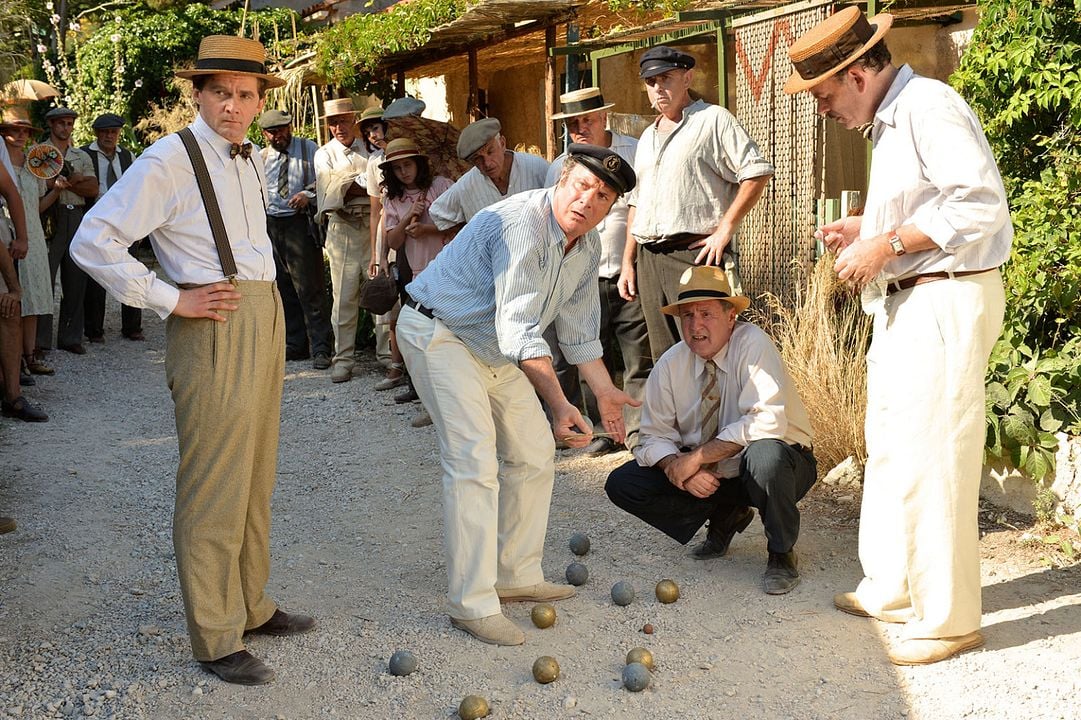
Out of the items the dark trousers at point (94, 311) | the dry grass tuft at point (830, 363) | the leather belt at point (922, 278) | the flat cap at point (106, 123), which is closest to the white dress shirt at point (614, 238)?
the dry grass tuft at point (830, 363)

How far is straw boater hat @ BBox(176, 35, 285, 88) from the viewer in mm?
3734

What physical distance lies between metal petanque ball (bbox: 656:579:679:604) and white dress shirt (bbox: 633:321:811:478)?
1.78ft

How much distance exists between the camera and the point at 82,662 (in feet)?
13.6

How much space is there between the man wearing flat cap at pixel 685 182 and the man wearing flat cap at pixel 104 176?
19.4 ft

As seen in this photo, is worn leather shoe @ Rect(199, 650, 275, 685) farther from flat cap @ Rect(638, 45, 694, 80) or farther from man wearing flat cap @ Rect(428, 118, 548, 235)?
flat cap @ Rect(638, 45, 694, 80)

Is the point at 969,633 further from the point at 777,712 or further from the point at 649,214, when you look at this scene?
the point at 649,214

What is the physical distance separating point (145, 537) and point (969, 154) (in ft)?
14.0

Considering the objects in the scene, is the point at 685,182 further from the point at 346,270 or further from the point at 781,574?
the point at 346,270

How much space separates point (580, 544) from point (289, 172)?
557 cm

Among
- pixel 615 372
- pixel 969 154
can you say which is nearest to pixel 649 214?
pixel 615 372

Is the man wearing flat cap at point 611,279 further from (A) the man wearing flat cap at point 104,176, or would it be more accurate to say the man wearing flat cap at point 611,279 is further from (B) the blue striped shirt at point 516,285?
(A) the man wearing flat cap at point 104,176

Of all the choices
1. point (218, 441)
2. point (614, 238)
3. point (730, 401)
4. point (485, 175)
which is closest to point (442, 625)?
point (218, 441)

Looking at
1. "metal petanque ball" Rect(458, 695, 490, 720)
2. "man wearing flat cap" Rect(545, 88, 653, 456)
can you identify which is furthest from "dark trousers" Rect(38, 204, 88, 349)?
"metal petanque ball" Rect(458, 695, 490, 720)

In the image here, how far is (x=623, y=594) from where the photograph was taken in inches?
180
